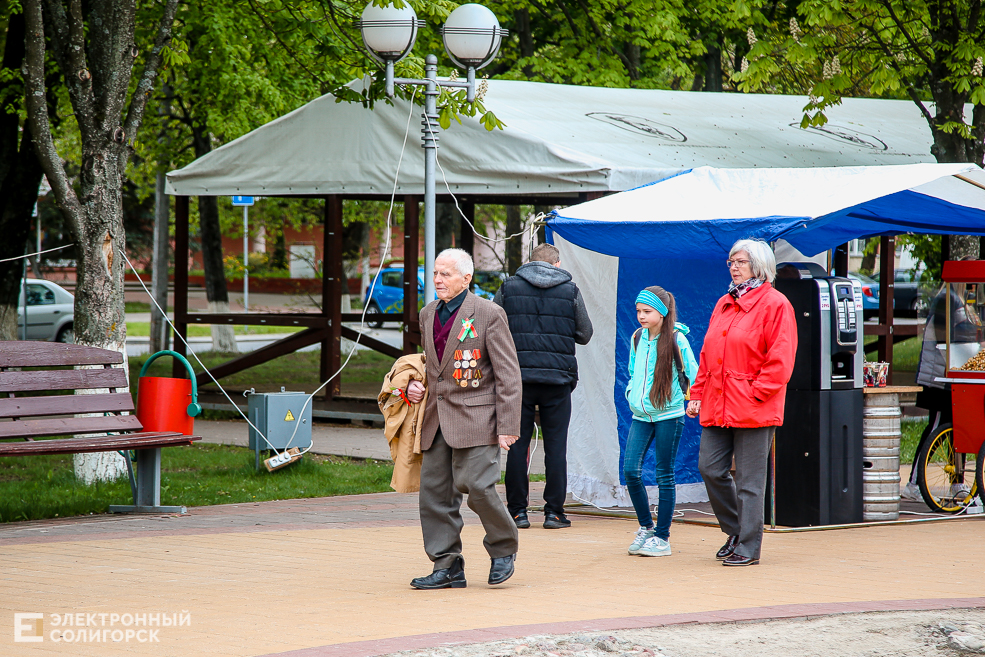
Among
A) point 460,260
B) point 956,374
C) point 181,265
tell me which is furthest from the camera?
point 181,265

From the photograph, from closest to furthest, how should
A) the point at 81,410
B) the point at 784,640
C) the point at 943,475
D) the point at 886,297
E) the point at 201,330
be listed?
the point at 784,640
the point at 81,410
the point at 943,475
the point at 886,297
the point at 201,330

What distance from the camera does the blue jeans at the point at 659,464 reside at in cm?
732

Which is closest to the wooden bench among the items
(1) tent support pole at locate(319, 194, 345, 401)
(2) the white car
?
(1) tent support pole at locate(319, 194, 345, 401)

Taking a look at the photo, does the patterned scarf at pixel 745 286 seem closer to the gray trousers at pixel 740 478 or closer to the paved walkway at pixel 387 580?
the gray trousers at pixel 740 478

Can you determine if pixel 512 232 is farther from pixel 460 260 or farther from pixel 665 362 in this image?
pixel 460 260

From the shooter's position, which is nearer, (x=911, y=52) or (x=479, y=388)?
(x=479, y=388)

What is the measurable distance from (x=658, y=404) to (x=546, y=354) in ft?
3.60

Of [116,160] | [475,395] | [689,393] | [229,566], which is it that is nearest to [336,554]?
[229,566]

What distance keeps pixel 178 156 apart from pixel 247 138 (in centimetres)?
866

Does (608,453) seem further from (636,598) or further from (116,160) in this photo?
(116,160)

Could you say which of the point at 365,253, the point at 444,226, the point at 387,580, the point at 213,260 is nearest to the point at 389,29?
the point at 387,580

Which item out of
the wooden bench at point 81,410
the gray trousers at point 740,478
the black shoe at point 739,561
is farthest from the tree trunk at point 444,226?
the black shoe at point 739,561

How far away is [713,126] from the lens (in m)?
14.0

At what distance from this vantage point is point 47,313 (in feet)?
82.7
